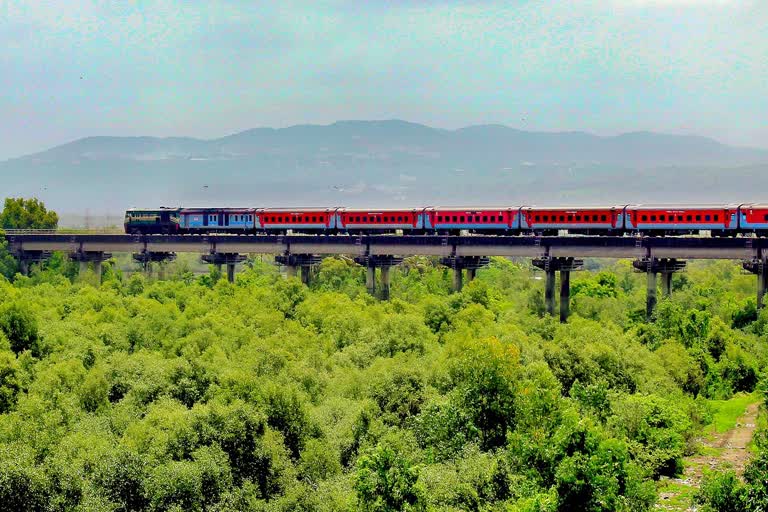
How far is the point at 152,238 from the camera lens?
114 m

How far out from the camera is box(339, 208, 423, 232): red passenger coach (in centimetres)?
9706

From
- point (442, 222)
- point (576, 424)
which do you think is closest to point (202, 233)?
point (442, 222)

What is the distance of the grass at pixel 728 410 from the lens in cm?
5998

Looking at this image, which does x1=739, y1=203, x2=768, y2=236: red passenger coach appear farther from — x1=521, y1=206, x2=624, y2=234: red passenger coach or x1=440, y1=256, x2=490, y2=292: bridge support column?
x1=440, y1=256, x2=490, y2=292: bridge support column

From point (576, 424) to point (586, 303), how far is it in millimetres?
63055

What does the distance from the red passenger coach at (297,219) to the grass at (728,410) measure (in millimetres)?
45624

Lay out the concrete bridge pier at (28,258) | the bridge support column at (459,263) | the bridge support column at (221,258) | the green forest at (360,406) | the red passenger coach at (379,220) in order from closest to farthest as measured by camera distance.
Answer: the green forest at (360,406)
the bridge support column at (459,263)
the red passenger coach at (379,220)
the bridge support column at (221,258)
the concrete bridge pier at (28,258)

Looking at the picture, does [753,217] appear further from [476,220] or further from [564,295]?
[476,220]

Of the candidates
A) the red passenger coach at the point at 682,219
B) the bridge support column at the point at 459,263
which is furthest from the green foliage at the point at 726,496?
the bridge support column at the point at 459,263

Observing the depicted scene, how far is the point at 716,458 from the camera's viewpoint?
5331 centimetres

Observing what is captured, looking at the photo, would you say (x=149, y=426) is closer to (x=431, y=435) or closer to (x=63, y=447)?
(x=63, y=447)

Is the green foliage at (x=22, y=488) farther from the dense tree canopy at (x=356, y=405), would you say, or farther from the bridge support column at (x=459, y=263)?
the bridge support column at (x=459, y=263)

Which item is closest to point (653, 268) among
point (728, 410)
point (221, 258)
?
point (728, 410)

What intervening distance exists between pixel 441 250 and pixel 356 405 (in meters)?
43.5
